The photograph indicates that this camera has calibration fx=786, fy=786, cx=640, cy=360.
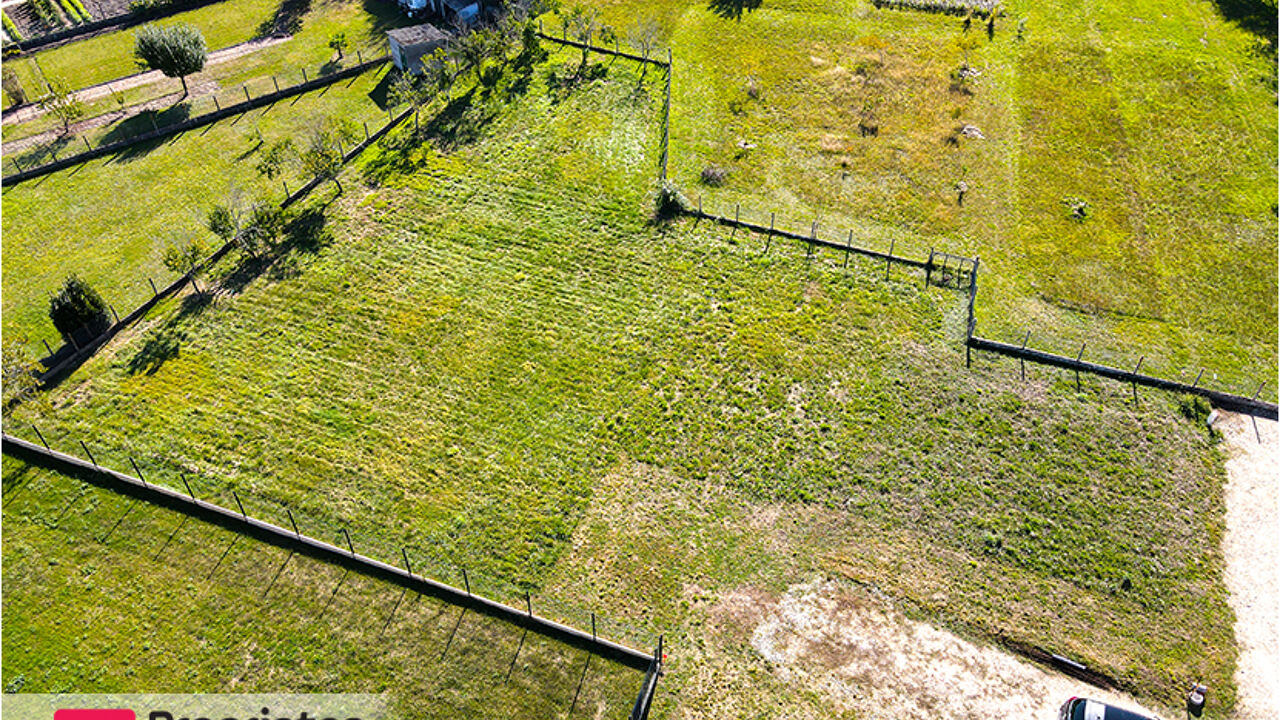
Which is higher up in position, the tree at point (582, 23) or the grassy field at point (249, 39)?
the tree at point (582, 23)

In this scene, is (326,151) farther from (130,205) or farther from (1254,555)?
(1254,555)

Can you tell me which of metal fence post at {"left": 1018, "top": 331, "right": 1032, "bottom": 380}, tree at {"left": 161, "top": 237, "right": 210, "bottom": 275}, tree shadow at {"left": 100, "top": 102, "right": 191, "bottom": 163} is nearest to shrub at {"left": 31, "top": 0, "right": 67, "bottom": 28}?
tree shadow at {"left": 100, "top": 102, "right": 191, "bottom": 163}

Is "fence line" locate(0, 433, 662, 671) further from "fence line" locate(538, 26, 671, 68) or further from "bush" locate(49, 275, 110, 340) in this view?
Result: "fence line" locate(538, 26, 671, 68)

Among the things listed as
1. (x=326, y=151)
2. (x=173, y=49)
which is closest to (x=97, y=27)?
(x=173, y=49)

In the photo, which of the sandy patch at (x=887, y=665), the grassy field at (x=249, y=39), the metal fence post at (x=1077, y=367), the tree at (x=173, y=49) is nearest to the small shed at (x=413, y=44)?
the grassy field at (x=249, y=39)

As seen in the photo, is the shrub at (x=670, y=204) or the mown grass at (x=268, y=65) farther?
the mown grass at (x=268, y=65)

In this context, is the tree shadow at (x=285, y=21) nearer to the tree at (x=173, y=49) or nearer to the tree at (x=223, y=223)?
the tree at (x=173, y=49)
